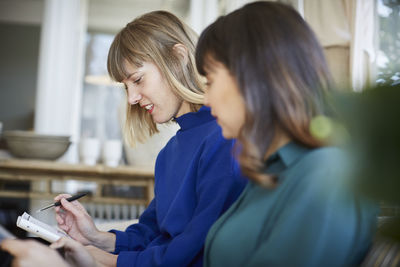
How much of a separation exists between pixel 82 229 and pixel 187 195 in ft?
1.10

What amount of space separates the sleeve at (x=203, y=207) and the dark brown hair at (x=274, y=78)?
216mm

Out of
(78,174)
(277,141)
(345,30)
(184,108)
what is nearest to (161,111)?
(184,108)

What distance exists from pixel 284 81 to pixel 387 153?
1.13 ft

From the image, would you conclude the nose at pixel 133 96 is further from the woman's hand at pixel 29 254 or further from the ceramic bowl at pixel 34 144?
the ceramic bowl at pixel 34 144

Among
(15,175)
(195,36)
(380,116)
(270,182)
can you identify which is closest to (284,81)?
(270,182)

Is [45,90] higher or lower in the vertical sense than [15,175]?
higher

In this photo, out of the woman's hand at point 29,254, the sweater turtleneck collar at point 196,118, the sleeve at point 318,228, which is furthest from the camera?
the sweater turtleneck collar at point 196,118

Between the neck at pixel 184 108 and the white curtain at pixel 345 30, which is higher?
the white curtain at pixel 345 30

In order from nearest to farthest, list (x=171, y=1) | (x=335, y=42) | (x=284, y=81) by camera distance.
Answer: (x=284, y=81) → (x=335, y=42) → (x=171, y=1)

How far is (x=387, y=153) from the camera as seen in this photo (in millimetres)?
279

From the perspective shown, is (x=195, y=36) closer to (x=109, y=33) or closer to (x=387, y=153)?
(x=387, y=153)

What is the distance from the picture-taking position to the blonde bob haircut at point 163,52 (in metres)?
1.09

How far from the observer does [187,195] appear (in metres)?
0.95

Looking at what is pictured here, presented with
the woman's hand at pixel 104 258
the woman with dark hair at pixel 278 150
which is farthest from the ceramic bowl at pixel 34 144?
the woman with dark hair at pixel 278 150
